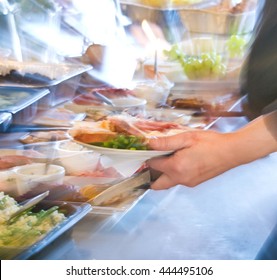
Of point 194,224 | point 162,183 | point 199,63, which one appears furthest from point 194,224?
point 199,63

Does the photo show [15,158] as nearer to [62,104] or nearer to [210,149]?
[62,104]

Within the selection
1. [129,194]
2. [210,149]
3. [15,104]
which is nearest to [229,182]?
[210,149]

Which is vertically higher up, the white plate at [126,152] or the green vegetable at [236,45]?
the green vegetable at [236,45]

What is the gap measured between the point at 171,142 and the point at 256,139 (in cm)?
16

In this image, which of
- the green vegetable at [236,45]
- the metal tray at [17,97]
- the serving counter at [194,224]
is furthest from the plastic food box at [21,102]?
the green vegetable at [236,45]

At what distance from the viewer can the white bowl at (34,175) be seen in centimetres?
120

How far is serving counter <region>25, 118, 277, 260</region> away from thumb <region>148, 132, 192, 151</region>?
0.07m

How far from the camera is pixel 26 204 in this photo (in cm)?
118

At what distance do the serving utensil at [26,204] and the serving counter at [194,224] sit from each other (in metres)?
0.08

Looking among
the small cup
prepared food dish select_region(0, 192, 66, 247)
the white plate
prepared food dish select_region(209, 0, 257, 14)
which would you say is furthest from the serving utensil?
prepared food dish select_region(209, 0, 257, 14)

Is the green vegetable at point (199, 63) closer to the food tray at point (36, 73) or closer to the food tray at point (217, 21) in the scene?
the food tray at point (217, 21)

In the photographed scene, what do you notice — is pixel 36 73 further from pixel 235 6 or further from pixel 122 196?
pixel 235 6
